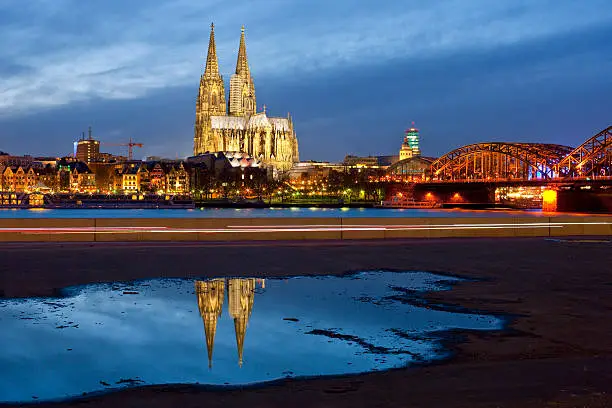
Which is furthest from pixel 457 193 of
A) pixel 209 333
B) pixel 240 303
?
pixel 209 333

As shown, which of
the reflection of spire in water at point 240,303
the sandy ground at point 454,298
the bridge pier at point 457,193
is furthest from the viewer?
the bridge pier at point 457,193

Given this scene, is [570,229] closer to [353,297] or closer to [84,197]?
[353,297]

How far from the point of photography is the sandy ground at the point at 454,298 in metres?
7.61

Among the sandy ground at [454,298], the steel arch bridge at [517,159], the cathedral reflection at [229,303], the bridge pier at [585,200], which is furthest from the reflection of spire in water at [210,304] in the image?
the steel arch bridge at [517,159]

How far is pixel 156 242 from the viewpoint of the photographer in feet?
95.5

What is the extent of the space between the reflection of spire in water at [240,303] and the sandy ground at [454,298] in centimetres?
181

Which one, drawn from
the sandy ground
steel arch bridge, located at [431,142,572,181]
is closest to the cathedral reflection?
the sandy ground

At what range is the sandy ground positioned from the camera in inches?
299

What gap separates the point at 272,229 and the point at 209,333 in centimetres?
2094

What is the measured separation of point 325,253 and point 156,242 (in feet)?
25.3

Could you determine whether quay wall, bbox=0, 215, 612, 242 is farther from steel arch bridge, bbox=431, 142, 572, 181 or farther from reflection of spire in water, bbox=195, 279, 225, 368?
steel arch bridge, bbox=431, 142, 572, 181

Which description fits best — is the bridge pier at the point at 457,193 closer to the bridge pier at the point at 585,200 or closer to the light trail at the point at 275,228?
the bridge pier at the point at 585,200

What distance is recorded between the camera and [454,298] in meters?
14.6

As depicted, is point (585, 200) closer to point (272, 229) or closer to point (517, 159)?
point (517, 159)
